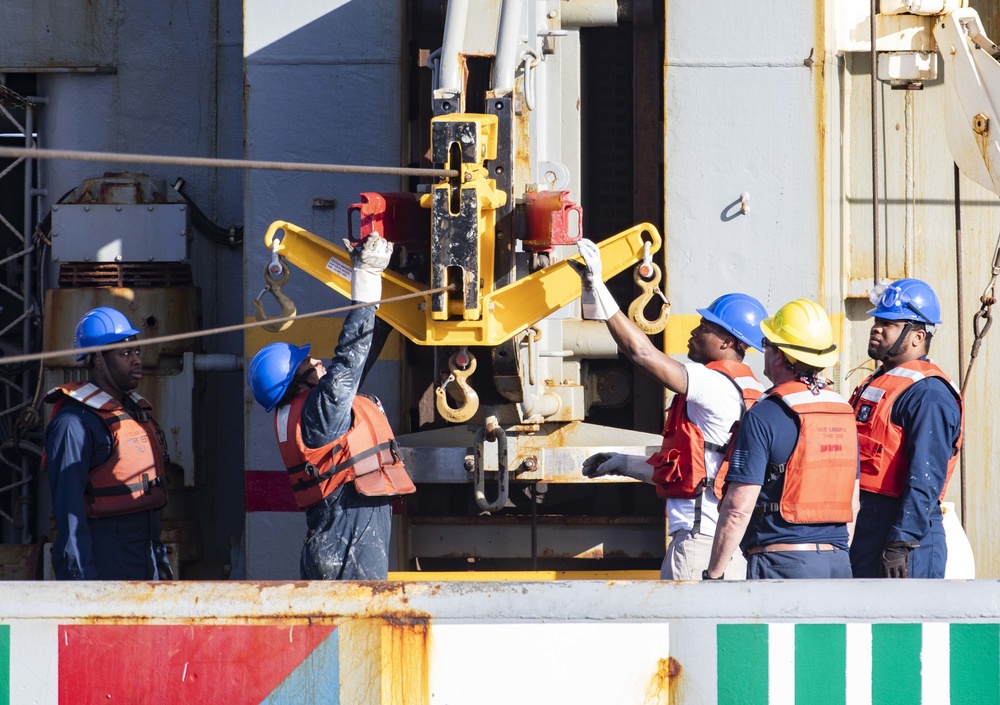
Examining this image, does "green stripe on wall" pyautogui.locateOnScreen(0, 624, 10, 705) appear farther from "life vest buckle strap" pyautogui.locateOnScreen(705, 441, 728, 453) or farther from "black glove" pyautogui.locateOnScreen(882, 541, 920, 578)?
"black glove" pyautogui.locateOnScreen(882, 541, 920, 578)

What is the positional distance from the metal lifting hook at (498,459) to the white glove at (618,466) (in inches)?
13.9

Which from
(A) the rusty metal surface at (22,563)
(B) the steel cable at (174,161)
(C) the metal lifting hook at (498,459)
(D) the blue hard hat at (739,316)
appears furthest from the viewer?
(A) the rusty metal surface at (22,563)

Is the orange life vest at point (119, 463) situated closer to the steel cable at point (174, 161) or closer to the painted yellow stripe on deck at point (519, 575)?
the painted yellow stripe on deck at point (519, 575)

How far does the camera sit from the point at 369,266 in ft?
12.8

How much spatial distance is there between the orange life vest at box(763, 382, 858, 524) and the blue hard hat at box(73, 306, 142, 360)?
2.48 m

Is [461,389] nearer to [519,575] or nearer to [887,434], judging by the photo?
[519,575]

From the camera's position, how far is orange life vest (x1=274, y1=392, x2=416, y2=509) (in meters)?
4.18

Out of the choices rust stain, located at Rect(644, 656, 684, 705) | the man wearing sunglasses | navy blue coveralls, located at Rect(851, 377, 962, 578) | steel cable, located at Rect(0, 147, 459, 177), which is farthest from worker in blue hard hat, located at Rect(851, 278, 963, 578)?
steel cable, located at Rect(0, 147, 459, 177)

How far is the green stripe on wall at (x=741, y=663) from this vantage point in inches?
113

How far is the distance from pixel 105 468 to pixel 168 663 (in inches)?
68.1

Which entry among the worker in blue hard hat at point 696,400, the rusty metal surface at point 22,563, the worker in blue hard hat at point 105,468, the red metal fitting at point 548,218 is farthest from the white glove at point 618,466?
the rusty metal surface at point 22,563

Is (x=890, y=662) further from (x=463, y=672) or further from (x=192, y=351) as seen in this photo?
(x=192, y=351)

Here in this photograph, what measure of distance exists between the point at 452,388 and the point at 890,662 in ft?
6.03

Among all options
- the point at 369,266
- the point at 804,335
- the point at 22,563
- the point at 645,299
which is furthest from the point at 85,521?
the point at 804,335
